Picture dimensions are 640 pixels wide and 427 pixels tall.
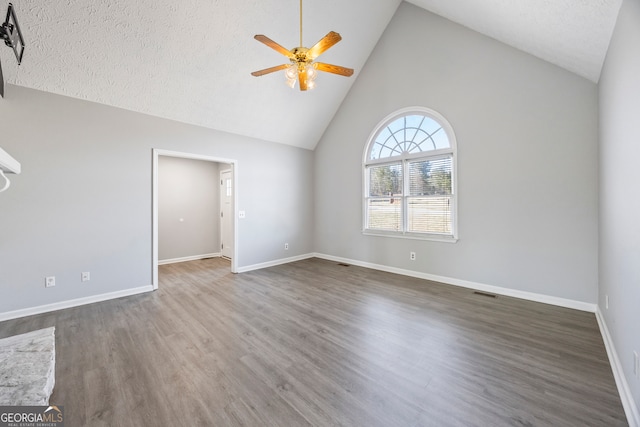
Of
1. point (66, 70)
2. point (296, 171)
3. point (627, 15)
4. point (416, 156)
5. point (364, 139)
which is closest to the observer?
point (627, 15)

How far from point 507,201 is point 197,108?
500cm

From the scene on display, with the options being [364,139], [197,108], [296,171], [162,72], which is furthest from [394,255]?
[162,72]

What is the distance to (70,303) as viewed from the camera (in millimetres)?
3215

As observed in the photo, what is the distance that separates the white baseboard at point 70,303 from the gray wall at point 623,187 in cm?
515

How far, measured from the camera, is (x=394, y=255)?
4.77 metres

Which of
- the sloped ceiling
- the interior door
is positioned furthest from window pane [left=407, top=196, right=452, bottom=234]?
the interior door

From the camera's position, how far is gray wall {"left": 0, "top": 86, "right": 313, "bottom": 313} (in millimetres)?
2918

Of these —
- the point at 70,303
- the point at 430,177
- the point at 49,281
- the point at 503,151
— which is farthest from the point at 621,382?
the point at 49,281

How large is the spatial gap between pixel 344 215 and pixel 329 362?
3785 millimetres

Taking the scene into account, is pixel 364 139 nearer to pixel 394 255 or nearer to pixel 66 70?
pixel 394 255

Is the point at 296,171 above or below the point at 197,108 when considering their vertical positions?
below

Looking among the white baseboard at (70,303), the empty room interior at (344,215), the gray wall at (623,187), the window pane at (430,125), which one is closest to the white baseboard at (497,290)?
the empty room interior at (344,215)

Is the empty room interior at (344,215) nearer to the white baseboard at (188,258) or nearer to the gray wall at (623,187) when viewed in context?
the gray wall at (623,187)

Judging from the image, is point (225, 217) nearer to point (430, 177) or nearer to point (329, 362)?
point (430, 177)
